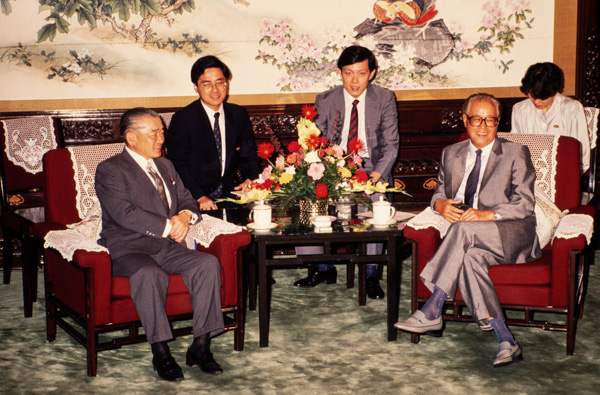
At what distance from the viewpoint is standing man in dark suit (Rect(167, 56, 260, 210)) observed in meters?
5.06

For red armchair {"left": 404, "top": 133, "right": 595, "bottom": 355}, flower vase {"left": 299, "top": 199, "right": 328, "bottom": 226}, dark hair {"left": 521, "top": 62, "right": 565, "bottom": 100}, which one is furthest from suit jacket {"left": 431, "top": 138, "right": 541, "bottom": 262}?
dark hair {"left": 521, "top": 62, "right": 565, "bottom": 100}

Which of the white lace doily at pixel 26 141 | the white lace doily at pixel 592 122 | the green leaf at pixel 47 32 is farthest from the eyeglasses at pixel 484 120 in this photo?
the green leaf at pixel 47 32

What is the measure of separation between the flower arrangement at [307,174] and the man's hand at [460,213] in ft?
1.15

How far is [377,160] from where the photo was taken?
5.31 metres

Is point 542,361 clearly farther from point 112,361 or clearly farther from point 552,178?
point 112,361

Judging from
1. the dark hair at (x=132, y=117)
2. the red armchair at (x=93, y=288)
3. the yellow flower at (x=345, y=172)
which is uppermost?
the dark hair at (x=132, y=117)

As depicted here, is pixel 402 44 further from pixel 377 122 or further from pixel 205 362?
pixel 205 362

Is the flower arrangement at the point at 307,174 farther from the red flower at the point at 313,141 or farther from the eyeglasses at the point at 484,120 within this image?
the eyeglasses at the point at 484,120

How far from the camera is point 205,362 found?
3.80 m

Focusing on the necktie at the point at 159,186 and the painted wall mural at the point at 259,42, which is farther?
the painted wall mural at the point at 259,42

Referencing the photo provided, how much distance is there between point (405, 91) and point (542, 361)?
324 centimetres

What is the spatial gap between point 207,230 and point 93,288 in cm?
74

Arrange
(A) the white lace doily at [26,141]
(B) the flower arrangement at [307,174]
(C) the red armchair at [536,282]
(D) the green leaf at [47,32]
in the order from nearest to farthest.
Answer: (C) the red armchair at [536,282], (B) the flower arrangement at [307,174], (A) the white lace doily at [26,141], (D) the green leaf at [47,32]

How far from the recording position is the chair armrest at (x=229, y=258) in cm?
404
